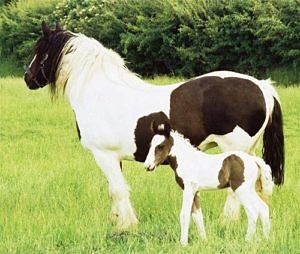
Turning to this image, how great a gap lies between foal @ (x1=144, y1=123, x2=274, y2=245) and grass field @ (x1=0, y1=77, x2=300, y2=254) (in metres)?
0.20

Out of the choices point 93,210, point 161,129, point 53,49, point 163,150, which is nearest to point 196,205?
point 163,150

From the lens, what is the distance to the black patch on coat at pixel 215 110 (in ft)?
21.0

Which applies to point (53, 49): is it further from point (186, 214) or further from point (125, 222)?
point (186, 214)

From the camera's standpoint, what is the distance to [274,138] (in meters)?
6.71

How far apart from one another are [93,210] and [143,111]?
116cm

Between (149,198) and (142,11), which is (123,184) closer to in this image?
(149,198)

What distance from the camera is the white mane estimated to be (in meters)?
6.88

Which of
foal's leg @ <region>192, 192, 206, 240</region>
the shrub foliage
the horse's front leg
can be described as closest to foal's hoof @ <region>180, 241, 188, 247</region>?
foal's leg @ <region>192, 192, 206, 240</region>

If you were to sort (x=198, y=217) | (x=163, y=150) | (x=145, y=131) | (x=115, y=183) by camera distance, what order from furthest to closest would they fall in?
(x=115, y=183) → (x=145, y=131) → (x=198, y=217) → (x=163, y=150)

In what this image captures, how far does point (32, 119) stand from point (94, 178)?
632 centimetres

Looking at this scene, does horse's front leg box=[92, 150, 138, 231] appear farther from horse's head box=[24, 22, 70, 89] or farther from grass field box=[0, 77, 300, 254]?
horse's head box=[24, 22, 70, 89]

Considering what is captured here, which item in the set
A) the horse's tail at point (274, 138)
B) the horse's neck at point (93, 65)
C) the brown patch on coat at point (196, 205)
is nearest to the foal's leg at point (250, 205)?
the brown patch on coat at point (196, 205)

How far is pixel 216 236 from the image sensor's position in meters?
5.69

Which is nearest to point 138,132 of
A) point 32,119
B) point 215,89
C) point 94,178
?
point 215,89
